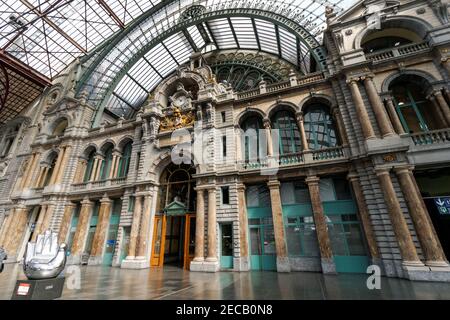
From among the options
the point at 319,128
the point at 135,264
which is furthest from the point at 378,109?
the point at 135,264

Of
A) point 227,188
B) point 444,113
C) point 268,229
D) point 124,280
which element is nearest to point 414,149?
point 444,113

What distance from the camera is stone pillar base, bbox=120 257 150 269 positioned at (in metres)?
13.7

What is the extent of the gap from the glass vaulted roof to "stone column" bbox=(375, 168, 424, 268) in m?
16.6

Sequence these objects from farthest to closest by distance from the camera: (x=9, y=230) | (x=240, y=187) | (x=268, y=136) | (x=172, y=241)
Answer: (x=9, y=230) → (x=172, y=241) → (x=268, y=136) → (x=240, y=187)

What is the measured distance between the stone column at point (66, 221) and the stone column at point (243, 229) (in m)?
16.3

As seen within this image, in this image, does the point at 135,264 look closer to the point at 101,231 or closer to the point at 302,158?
the point at 101,231

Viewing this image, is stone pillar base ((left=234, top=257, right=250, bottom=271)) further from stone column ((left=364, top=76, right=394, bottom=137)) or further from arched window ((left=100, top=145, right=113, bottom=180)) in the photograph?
arched window ((left=100, top=145, right=113, bottom=180))

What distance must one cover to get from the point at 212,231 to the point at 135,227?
250 inches

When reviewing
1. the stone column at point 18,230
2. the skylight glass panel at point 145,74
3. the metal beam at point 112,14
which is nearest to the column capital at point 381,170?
the skylight glass panel at point 145,74

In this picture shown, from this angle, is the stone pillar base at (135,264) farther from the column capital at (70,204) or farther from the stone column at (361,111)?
the stone column at (361,111)

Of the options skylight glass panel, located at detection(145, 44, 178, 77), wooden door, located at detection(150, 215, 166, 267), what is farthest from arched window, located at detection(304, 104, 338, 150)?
skylight glass panel, located at detection(145, 44, 178, 77)

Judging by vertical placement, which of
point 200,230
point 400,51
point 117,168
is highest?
point 400,51

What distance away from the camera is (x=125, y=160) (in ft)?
65.5

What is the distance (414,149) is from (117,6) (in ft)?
113
